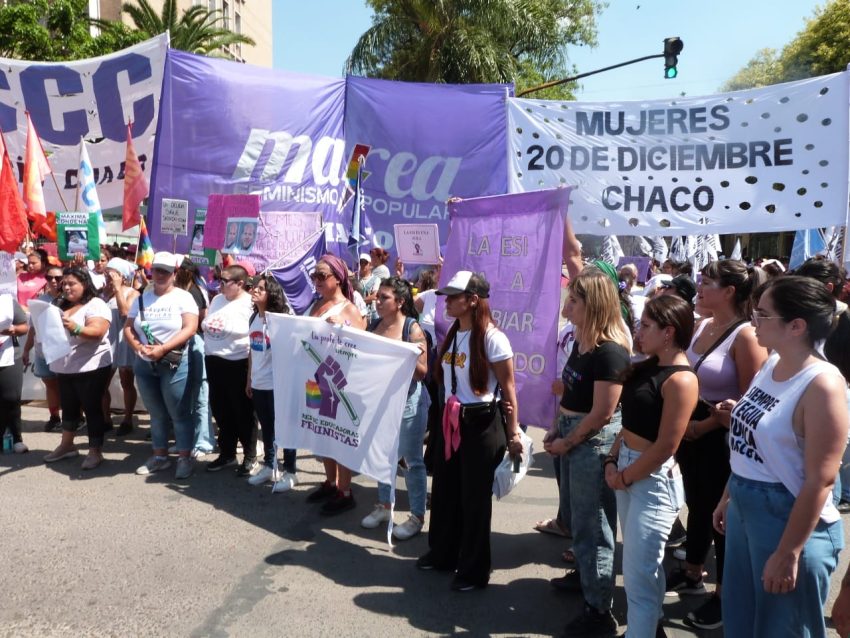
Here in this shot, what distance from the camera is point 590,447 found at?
3.24 m

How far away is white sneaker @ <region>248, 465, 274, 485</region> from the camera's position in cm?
541

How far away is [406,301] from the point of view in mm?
4582

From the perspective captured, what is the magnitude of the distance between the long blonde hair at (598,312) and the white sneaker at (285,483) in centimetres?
298

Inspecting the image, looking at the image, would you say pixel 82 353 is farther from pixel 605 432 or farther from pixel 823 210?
pixel 823 210

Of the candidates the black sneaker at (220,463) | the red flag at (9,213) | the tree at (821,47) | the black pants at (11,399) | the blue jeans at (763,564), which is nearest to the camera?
the blue jeans at (763,564)

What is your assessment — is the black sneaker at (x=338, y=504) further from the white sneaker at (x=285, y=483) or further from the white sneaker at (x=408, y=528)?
the white sneaker at (x=408, y=528)

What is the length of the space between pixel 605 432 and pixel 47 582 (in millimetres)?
3134

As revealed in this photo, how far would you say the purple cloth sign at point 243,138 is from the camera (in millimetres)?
7543

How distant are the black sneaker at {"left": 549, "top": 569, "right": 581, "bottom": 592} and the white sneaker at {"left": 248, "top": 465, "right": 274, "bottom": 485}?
2594 mm

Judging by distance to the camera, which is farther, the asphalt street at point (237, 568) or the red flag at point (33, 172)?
the red flag at point (33, 172)

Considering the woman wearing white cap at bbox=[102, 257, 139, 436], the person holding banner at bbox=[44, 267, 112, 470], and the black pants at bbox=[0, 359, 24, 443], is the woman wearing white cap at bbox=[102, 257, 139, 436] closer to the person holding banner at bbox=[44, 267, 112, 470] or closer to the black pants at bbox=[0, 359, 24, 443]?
the person holding banner at bbox=[44, 267, 112, 470]

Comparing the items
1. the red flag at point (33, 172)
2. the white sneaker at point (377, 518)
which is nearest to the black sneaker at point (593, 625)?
the white sneaker at point (377, 518)

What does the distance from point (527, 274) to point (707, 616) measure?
2136 mm

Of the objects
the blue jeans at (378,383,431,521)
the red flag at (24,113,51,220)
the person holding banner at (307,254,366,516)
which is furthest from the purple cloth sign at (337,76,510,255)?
the blue jeans at (378,383,431,521)
